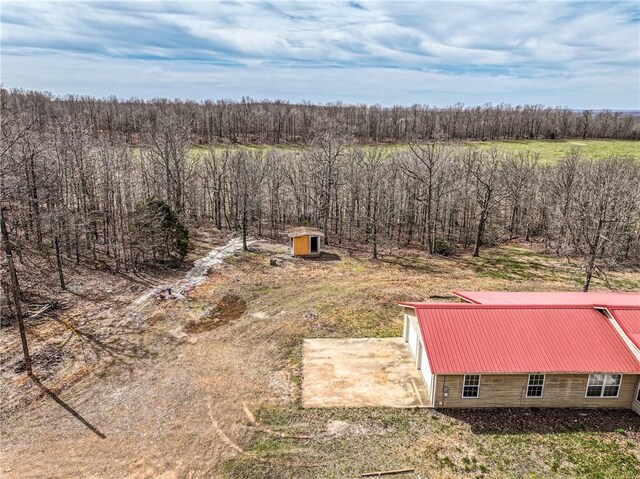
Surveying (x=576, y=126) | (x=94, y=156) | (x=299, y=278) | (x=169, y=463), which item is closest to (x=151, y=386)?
(x=169, y=463)

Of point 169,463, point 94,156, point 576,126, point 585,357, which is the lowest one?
point 169,463

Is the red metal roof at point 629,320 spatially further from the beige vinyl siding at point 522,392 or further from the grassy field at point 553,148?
the grassy field at point 553,148

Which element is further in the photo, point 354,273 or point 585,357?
point 354,273

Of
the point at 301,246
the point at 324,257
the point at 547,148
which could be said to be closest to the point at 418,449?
the point at 324,257

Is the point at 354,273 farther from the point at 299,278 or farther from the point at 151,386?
the point at 151,386

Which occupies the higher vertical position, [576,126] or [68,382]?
[576,126]

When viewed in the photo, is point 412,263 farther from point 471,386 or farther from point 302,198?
point 471,386

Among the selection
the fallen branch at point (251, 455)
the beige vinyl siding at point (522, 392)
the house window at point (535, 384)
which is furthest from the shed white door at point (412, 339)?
the fallen branch at point (251, 455)
